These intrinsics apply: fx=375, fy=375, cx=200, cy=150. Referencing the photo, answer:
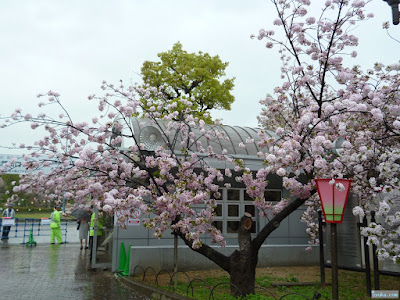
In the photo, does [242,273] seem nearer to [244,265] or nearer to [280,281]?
[244,265]

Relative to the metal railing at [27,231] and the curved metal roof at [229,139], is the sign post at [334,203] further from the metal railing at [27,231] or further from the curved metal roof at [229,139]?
the metal railing at [27,231]

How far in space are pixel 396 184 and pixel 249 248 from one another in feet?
9.89

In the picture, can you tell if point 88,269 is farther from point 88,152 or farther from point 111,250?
point 88,152

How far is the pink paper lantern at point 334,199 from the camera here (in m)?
5.39

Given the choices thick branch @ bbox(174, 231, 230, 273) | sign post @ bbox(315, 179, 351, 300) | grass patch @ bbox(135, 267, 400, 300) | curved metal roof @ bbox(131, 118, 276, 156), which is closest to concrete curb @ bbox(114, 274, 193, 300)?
grass patch @ bbox(135, 267, 400, 300)

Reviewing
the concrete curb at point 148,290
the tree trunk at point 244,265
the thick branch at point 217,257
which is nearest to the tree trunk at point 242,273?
the tree trunk at point 244,265

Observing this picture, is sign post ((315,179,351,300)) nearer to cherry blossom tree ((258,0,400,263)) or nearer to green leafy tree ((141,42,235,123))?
cherry blossom tree ((258,0,400,263))

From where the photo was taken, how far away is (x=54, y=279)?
10.1 m

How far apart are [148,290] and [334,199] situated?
16.3 feet

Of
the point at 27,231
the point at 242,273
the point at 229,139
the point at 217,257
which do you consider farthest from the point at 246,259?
the point at 27,231

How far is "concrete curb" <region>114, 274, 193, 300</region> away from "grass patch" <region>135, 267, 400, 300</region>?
307 millimetres

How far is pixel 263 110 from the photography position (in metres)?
9.31

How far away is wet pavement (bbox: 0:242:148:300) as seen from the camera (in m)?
8.41

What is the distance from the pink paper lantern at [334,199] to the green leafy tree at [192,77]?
729 inches
